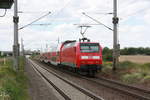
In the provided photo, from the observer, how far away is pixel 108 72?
2980 centimetres

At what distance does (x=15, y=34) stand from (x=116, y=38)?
8.76 metres

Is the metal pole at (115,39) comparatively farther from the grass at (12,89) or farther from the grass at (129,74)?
the grass at (12,89)

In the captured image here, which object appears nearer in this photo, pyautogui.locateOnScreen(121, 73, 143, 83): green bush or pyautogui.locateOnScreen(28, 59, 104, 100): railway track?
pyautogui.locateOnScreen(28, 59, 104, 100): railway track

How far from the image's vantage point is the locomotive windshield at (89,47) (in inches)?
1101

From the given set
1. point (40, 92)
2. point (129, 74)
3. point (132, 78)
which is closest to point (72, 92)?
point (40, 92)

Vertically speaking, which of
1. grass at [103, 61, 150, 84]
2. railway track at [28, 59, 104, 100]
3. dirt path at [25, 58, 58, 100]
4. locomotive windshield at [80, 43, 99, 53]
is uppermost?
locomotive windshield at [80, 43, 99, 53]

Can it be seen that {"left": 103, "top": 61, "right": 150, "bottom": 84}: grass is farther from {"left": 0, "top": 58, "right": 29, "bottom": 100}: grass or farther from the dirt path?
{"left": 0, "top": 58, "right": 29, "bottom": 100}: grass

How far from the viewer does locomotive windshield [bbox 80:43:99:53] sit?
27969mm

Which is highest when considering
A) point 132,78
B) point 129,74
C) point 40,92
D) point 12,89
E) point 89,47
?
point 89,47

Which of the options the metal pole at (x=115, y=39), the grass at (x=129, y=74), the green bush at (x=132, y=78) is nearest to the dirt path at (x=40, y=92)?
the green bush at (x=132, y=78)

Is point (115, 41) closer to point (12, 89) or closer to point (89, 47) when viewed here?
point (89, 47)

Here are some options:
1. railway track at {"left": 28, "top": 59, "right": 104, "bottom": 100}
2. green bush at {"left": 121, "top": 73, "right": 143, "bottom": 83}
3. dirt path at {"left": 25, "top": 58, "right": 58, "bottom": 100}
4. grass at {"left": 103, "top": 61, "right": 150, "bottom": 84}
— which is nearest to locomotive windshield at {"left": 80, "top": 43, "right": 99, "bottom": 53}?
grass at {"left": 103, "top": 61, "right": 150, "bottom": 84}

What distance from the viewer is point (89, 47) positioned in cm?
2817

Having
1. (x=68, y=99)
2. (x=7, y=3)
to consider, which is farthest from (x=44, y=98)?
(x=7, y=3)
